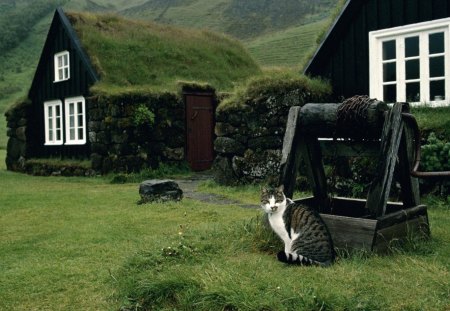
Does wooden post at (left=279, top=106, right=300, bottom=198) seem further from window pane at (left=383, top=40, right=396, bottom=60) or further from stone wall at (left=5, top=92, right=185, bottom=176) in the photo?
stone wall at (left=5, top=92, right=185, bottom=176)

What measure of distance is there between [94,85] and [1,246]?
11.6m

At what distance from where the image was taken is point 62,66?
68.8 ft

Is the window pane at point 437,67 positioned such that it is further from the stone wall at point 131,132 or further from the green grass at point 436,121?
the stone wall at point 131,132

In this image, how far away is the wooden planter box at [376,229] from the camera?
5496 millimetres

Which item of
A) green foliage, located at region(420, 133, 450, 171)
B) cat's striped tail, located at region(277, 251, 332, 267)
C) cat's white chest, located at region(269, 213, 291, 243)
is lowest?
cat's striped tail, located at region(277, 251, 332, 267)

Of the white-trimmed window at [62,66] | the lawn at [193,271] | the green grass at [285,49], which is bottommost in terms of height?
the lawn at [193,271]

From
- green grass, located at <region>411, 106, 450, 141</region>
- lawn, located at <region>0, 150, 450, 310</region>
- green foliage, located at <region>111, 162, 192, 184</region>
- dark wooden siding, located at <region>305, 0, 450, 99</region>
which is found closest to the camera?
lawn, located at <region>0, 150, 450, 310</region>

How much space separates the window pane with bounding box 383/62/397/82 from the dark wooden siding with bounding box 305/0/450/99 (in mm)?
436

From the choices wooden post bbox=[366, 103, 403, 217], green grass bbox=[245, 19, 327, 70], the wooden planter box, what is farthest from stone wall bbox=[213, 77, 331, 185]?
green grass bbox=[245, 19, 327, 70]

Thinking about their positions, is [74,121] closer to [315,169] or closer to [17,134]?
[17,134]

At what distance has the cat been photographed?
17.1 ft

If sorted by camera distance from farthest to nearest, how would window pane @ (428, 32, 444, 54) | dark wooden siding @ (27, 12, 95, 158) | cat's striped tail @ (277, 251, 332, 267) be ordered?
dark wooden siding @ (27, 12, 95, 158) → window pane @ (428, 32, 444, 54) → cat's striped tail @ (277, 251, 332, 267)

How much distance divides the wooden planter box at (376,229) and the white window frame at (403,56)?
19.4ft

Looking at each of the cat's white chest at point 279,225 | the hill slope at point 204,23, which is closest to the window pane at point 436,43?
the cat's white chest at point 279,225
